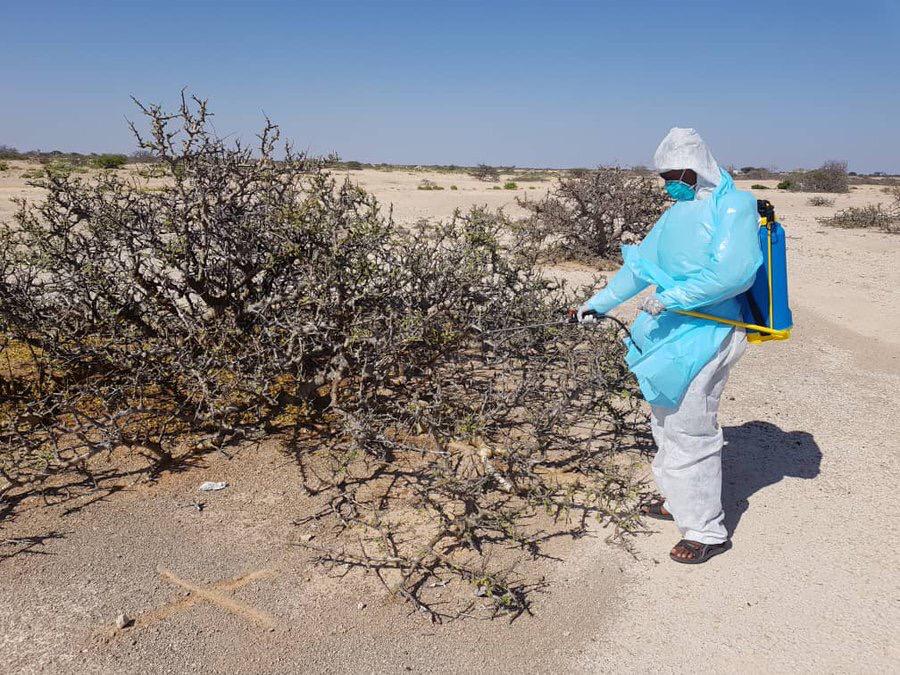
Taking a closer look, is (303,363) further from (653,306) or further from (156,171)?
(653,306)

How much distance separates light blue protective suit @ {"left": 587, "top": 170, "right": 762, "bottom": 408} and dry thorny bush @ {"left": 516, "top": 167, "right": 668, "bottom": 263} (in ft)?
23.2

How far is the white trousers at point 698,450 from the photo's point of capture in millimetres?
2977

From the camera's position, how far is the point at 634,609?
9.29ft

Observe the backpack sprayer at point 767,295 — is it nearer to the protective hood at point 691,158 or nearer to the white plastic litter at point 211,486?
the protective hood at point 691,158

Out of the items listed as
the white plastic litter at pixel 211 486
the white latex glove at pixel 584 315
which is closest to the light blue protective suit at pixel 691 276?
the white latex glove at pixel 584 315

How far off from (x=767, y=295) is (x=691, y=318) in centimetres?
33

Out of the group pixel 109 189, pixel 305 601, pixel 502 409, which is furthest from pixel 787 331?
pixel 109 189

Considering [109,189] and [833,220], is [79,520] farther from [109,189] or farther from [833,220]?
[833,220]

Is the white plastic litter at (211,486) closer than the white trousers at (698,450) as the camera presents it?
No

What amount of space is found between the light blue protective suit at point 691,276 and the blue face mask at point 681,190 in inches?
2.3

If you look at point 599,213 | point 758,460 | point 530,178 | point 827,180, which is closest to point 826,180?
point 827,180

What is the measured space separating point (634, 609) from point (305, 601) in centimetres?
132

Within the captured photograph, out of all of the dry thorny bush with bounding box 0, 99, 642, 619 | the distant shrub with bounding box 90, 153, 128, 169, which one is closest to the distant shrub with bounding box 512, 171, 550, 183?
the distant shrub with bounding box 90, 153, 128, 169

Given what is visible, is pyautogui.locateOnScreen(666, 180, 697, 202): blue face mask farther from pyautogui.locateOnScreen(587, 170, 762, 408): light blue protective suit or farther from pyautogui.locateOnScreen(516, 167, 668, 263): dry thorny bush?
pyautogui.locateOnScreen(516, 167, 668, 263): dry thorny bush
